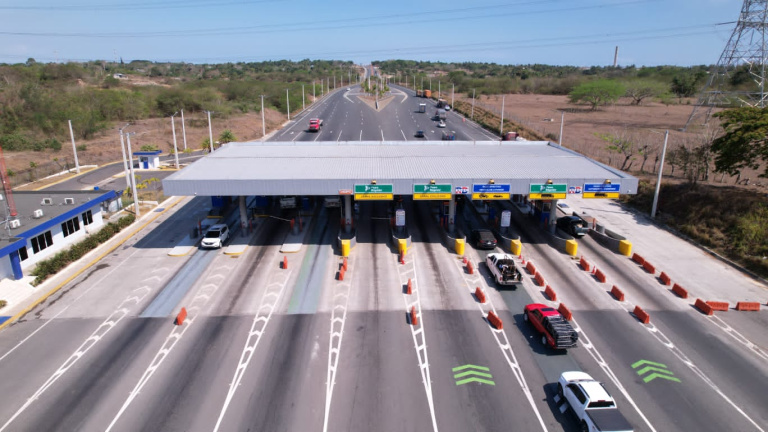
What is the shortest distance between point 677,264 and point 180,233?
134 feet

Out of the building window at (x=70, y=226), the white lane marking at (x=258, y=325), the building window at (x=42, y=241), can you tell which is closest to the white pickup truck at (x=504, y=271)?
the white lane marking at (x=258, y=325)

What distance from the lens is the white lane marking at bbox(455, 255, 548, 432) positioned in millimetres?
19411

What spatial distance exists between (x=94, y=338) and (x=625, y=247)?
36238mm

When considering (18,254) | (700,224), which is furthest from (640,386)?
(18,254)

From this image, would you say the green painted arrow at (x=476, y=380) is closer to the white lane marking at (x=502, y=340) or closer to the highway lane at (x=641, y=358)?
the white lane marking at (x=502, y=340)

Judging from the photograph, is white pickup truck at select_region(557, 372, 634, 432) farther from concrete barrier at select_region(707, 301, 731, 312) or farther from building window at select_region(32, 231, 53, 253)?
building window at select_region(32, 231, 53, 253)

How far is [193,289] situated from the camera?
2941 centimetres

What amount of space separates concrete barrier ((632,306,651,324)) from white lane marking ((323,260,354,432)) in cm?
1702

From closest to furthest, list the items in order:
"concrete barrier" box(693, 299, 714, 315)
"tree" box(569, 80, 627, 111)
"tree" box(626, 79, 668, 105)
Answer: "concrete barrier" box(693, 299, 714, 315) → "tree" box(569, 80, 627, 111) → "tree" box(626, 79, 668, 105)

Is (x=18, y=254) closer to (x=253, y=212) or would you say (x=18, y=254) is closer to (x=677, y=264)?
(x=253, y=212)

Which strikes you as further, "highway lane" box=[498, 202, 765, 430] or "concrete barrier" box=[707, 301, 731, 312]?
"concrete barrier" box=[707, 301, 731, 312]

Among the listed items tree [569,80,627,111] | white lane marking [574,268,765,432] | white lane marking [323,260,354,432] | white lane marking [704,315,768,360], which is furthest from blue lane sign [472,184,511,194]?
tree [569,80,627,111]

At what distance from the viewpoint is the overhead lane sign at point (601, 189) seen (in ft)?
111

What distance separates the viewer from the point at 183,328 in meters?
24.8
